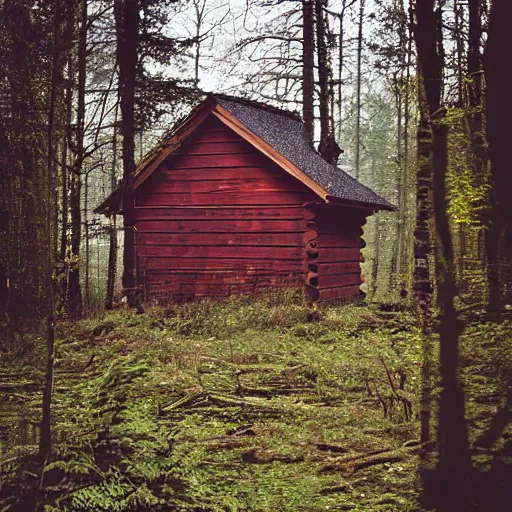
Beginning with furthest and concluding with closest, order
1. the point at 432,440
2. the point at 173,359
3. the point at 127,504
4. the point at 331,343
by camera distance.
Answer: the point at 331,343
the point at 173,359
the point at 432,440
the point at 127,504

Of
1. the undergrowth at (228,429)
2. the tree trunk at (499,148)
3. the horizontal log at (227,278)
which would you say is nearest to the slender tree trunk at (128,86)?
the horizontal log at (227,278)

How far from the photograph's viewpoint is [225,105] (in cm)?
1432

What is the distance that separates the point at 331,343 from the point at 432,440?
561 cm

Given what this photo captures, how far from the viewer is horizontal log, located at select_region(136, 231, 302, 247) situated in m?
14.2

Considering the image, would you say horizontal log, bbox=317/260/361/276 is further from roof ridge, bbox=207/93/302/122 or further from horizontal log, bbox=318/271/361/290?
roof ridge, bbox=207/93/302/122

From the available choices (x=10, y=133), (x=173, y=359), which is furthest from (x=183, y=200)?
(x=10, y=133)

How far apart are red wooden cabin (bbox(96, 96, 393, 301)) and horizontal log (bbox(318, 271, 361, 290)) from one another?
0.05 meters

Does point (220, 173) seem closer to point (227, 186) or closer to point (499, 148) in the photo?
point (227, 186)

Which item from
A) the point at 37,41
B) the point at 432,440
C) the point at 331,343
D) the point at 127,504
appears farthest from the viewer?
the point at 331,343

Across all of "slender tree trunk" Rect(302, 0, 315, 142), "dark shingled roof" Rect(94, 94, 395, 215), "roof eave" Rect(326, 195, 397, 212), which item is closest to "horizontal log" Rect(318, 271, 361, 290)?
"roof eave" Rect(326, 195, 397, 212)

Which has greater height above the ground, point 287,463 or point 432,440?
point 432,440

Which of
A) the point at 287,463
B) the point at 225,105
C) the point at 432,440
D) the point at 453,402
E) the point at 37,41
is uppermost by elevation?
the point at 225,105

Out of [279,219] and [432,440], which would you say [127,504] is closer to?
[432,440]

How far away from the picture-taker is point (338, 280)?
15.9 metres
